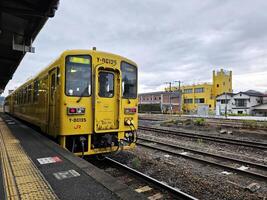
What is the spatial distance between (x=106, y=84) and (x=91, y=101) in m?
0.72

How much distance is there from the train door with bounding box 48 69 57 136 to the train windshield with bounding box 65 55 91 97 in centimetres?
71

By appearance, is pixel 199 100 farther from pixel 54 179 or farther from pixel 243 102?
pixel 54 179

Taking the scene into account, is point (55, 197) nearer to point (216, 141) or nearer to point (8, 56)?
point (216, 141)

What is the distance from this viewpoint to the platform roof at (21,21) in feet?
25.0

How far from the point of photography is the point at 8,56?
46.7 ft

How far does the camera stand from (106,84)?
21.8ft

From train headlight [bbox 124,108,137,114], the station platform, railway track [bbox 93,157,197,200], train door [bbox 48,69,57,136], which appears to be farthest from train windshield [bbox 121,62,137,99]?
the station platform

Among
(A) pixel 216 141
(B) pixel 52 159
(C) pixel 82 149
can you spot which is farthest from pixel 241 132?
(B) pixel 52 159

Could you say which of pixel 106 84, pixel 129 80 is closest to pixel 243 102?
pixel 129 80

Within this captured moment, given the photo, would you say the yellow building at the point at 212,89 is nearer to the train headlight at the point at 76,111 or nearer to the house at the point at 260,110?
the house at the point at 260,110

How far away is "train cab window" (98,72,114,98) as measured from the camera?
6.52 metres

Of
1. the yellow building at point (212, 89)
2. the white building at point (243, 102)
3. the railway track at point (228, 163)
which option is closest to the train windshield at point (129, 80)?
the railway track at point (228, 163)

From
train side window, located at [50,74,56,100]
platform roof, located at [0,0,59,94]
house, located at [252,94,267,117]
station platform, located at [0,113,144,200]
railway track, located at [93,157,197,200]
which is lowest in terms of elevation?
railway track, located at [93,157,197,200]

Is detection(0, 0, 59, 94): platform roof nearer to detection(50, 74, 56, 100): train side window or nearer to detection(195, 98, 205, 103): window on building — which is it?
detection(50, 74, 56, 100): train side window
